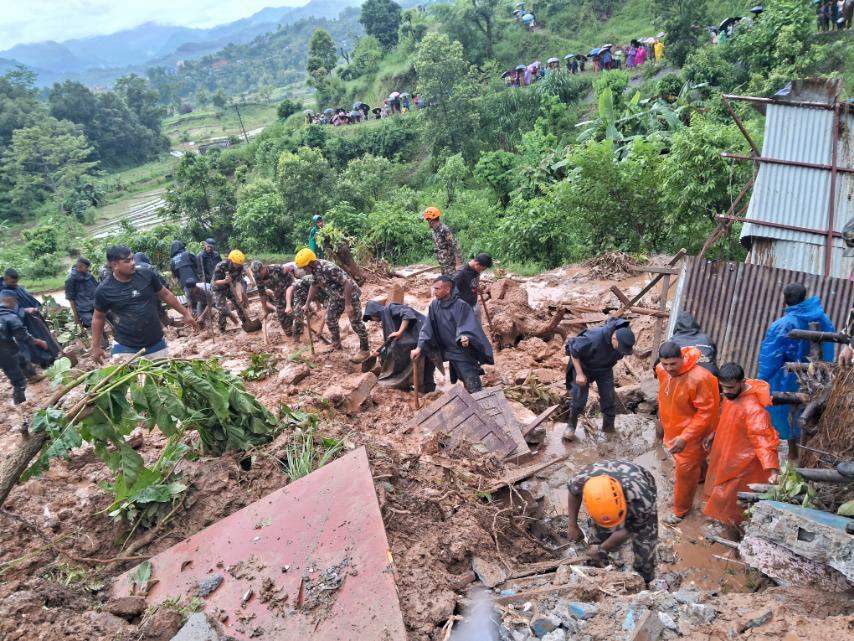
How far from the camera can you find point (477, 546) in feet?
11.7

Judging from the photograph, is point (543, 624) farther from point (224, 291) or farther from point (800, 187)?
point (224, 291)

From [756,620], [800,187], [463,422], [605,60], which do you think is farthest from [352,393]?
[605,60]

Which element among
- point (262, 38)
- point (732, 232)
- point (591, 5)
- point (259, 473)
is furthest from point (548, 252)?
point (262, 38)

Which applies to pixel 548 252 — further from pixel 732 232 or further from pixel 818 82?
pixel 818 82

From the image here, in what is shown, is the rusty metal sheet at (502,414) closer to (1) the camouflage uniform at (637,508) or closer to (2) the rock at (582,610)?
(1) the camouflage uniform at (637,508)

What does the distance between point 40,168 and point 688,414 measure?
144 ft

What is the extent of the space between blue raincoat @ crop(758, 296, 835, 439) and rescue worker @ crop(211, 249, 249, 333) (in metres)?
7.13

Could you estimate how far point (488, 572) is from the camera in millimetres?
3367

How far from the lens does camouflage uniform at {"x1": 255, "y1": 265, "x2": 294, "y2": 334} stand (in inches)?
348

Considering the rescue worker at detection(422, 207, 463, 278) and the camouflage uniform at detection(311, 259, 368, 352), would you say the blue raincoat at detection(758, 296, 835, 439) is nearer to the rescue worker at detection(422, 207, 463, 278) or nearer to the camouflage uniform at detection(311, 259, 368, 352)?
the rescue worker at detection(422, 207, 463, 278)

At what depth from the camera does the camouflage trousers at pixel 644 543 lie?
3.71 metres

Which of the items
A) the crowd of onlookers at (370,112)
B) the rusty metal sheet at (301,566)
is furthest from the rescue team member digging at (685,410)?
the crowd of onlookers at (370,112)

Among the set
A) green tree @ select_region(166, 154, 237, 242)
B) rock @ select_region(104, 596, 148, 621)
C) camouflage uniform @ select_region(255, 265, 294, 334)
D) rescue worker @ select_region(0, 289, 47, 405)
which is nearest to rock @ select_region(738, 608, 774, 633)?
rock @ select_region(104, 596, 148, 621)

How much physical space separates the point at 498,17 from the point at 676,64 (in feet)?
58.4
